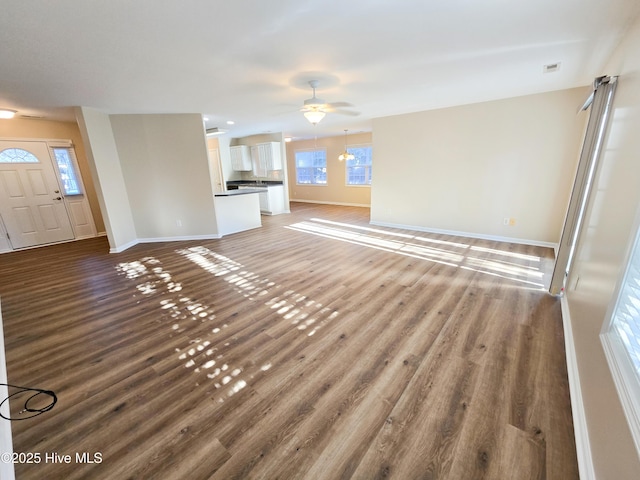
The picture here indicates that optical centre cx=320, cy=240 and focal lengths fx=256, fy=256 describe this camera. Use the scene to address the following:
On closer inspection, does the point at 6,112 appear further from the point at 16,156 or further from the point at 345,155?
the point at 345,155

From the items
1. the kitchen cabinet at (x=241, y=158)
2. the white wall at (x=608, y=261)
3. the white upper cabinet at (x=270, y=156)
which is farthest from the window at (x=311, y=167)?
the white wall at (x=608, y=261)

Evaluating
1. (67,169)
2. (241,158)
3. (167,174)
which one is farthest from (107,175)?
(241,158)

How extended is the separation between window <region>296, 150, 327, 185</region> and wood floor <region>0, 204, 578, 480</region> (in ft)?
21.5

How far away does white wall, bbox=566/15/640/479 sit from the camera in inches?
40.7

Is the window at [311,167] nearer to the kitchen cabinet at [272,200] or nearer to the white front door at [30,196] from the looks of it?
the kitchen cabinet at [272,200]

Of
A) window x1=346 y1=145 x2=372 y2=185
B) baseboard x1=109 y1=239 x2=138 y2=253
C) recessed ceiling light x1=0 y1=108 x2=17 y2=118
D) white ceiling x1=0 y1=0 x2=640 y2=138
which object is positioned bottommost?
baseboard x1=109 y1=239 x2=138 y2=253

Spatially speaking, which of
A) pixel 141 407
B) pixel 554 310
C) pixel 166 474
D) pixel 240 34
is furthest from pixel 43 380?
pixel 554 310

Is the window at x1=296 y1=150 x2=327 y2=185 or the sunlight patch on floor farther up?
the window at x1=296 y1=150 x2=327 y2=185

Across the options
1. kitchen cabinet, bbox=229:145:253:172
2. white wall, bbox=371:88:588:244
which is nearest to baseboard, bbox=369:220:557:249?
white wall, bbox=371:88:588:244

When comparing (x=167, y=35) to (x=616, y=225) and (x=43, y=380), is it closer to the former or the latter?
(x=43, y=380)

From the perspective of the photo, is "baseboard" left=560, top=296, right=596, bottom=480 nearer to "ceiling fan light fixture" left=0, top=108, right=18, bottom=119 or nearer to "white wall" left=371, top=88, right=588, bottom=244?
"white wall" left=371, top=88, right=588, bottom=244

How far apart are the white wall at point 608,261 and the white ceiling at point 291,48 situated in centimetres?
67

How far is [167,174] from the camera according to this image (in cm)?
506

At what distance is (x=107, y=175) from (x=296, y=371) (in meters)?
4.95
